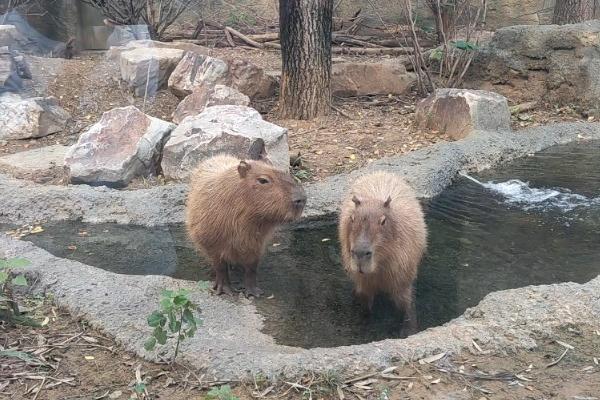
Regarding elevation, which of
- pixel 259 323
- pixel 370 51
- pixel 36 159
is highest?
pixel 370 51

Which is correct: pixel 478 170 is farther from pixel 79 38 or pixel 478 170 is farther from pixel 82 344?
pixel 79 38

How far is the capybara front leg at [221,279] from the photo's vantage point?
417cm

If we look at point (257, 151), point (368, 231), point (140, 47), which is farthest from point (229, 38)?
point (368, 231)

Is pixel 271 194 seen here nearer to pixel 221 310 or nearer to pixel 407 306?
pixel 221 310

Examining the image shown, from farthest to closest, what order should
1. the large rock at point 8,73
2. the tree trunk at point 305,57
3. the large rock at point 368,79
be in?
the large rock at point 368,79 < the large rock at point 8,73 < the tree trunk at point 305,57

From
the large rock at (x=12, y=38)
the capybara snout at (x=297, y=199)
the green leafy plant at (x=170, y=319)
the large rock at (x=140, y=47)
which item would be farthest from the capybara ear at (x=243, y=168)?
the large rock at (x=12, y=38)

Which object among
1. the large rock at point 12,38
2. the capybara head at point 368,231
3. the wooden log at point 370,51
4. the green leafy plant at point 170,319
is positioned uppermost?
the large rock at point 12,38

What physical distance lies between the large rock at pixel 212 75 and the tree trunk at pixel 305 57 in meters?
0.65

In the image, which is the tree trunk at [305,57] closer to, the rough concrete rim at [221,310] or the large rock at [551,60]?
the large rock at [551,60]

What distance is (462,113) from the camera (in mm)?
7105

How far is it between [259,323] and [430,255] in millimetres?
1409

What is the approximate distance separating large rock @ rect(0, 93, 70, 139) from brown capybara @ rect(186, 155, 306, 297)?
3949 millimetres

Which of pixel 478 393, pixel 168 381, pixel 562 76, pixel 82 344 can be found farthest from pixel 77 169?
pixel 562 76

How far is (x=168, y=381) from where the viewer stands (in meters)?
2.98
